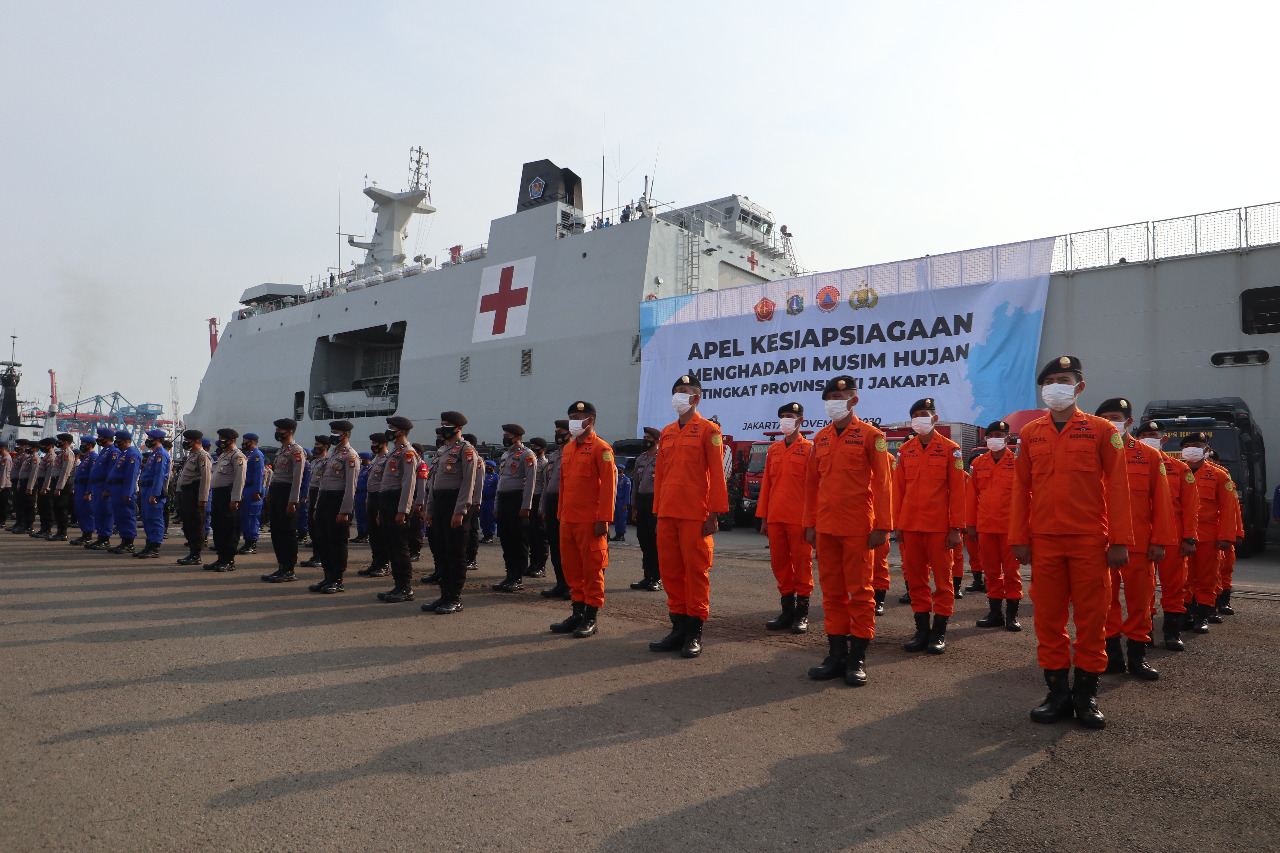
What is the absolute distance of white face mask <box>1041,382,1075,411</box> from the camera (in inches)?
148

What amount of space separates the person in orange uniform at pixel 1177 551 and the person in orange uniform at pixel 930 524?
1397mm

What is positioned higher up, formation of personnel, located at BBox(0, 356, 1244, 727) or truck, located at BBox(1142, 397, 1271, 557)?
truck, located at BBox(1142, 397, 1271, 557)

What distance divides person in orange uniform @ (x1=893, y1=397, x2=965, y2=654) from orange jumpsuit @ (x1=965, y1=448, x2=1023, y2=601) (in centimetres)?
63

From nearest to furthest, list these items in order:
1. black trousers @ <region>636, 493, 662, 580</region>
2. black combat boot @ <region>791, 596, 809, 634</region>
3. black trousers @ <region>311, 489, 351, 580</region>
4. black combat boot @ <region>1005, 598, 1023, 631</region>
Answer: black combat boot @ <region>791, 596, 809, 634</region> < black combat boot @ <region>1005, 598, 1023, 631</region> < black trousers @ <region>311, 489, 351, 580</region> < black trousers @ <region>636, 493, 662, 580</region>

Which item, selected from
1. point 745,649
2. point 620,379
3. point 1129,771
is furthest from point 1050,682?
point 620,379

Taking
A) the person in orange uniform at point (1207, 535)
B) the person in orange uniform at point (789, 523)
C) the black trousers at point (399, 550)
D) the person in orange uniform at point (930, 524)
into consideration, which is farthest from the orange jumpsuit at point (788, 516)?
the black trousers at point (399, 550)

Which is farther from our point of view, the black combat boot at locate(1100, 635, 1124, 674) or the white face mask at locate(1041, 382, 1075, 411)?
the black combat boot at locate(1100, 635, 1124, 674)

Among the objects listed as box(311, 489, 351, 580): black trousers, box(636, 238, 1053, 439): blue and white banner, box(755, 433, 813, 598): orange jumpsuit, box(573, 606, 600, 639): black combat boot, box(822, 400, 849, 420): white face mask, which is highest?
box(636, 238, 1053, 439): blue and white banner

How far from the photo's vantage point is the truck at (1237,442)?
1062 centimetres

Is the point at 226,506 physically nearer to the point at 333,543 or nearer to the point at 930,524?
the point at 333,543

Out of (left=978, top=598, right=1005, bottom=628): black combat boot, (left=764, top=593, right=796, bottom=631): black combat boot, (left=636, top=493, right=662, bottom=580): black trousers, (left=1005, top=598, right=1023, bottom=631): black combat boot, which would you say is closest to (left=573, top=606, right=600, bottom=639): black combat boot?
(left=764, top=593, right=796, bottom=631): black combat boot

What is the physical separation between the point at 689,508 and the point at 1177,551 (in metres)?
3.72

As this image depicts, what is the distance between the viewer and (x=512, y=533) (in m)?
7.86

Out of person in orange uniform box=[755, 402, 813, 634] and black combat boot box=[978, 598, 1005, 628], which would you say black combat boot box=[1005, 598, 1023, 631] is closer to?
black combat boot box=[978, 598, 1005, 628]
